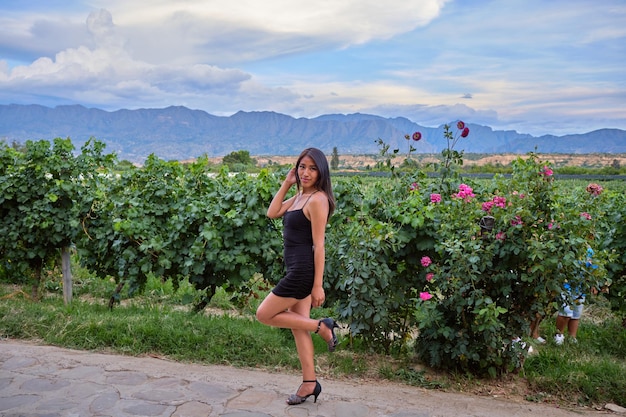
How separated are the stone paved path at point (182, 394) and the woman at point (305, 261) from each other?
32cm

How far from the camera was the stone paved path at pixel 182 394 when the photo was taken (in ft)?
12.9

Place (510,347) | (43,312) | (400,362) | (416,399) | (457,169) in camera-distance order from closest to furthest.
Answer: (416,399) < (510,347) < (400,362) < (457,169) < (43,312)

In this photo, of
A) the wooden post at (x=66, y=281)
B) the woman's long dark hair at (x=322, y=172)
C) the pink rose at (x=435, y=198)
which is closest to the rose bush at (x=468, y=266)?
the pink rose at (x=435, y=198)

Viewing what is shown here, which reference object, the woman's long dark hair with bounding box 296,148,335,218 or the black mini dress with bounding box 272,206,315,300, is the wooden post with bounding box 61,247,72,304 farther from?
the woman's long dark hair with bounding box 296,148,335,218

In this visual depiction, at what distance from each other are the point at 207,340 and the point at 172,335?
0.33 meters

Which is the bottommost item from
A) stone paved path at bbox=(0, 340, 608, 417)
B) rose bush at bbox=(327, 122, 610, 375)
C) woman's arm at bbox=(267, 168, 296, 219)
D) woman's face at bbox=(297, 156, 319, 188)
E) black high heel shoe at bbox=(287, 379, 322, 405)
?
stone paved path at bbox=(0, 340, 608, 417)

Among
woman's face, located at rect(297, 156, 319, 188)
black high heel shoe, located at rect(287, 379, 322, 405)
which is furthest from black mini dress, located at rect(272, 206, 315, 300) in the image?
black high heel shoe, located at rect(287, 379, 322, 405)

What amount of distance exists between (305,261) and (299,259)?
44mm

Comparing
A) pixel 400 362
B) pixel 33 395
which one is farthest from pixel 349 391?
pixel 33 395

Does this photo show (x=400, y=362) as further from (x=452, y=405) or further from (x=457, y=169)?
(x=457, y=169)

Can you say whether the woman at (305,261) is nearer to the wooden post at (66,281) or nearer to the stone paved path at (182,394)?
the stone paved path at (182,394)

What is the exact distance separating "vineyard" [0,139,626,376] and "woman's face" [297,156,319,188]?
1.11m

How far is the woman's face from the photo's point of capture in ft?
13.2

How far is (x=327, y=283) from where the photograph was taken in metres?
5.44
